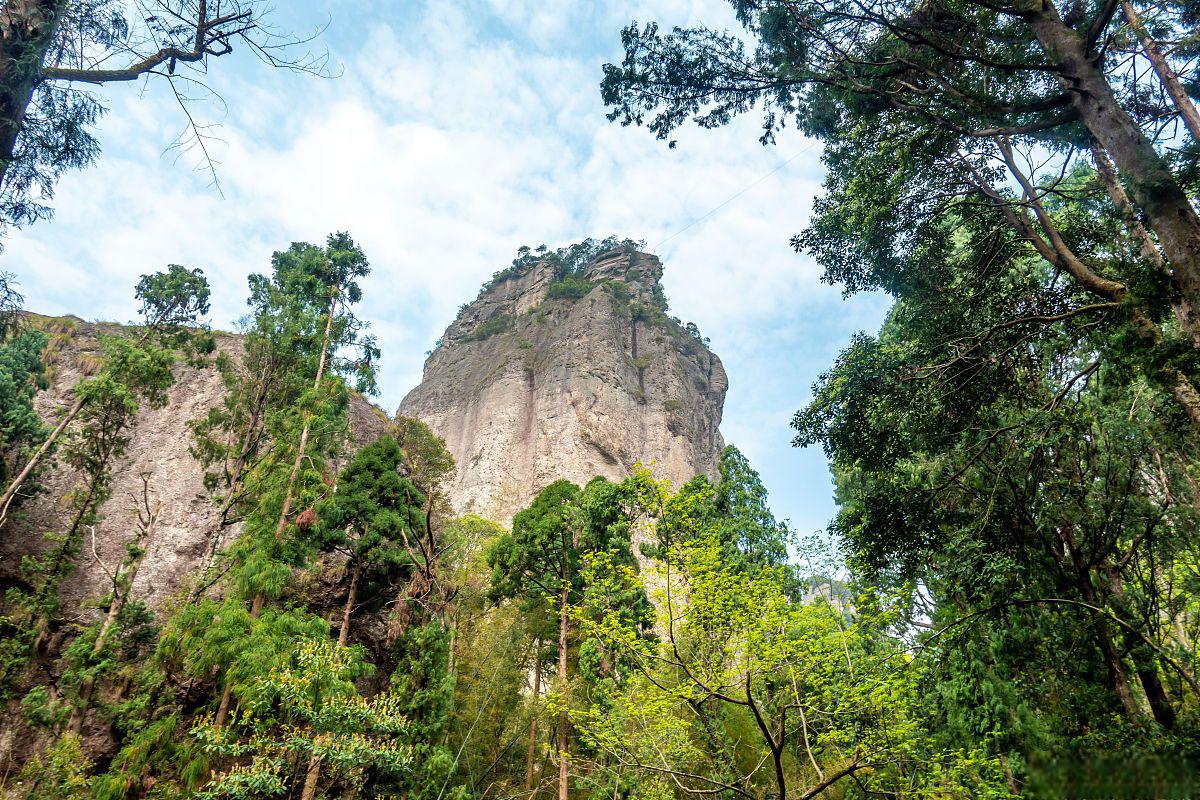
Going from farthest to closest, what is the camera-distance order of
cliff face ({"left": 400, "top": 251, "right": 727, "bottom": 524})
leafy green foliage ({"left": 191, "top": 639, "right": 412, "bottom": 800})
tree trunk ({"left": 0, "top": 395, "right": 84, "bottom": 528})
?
cliff face ({"left": 400, "top": 251, "right": 727, "bottom": 524}) < tree trunk ({"left": 0, "top": 395, "right": 84, "bottom": 528}) < leafy green foliage ({"left": 191, "top": 639, "right": 412, "bottom": 800})

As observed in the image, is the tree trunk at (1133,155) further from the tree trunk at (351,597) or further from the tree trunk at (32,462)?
the tree trunk at (32,462)

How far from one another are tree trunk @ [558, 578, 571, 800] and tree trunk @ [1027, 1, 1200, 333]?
10.4m

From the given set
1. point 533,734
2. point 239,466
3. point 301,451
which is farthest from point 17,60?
point 533,734

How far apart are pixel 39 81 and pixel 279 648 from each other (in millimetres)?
8748

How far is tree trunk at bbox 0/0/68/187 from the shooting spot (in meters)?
4.49

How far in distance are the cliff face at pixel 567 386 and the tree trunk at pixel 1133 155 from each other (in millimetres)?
33933

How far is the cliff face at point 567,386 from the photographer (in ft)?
133

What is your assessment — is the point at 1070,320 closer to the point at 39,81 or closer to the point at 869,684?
the point at 869,684

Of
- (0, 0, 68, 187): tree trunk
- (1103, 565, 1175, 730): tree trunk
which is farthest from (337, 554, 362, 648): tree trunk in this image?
(1103, 565, 1175, 730): tree trunk

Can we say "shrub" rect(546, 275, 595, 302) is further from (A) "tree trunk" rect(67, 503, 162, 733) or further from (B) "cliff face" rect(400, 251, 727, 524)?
(A) "tree trunk" rect(67, 503, 162, 733)

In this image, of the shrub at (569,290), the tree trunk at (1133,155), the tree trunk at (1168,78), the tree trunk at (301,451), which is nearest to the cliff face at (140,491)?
the tree trunk at (301,451)

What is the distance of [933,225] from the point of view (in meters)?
8.65

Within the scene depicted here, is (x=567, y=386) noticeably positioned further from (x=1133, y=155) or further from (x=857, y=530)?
(x=1133, y=155)

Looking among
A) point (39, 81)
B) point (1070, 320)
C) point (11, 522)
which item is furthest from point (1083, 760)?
point (11, 522)
